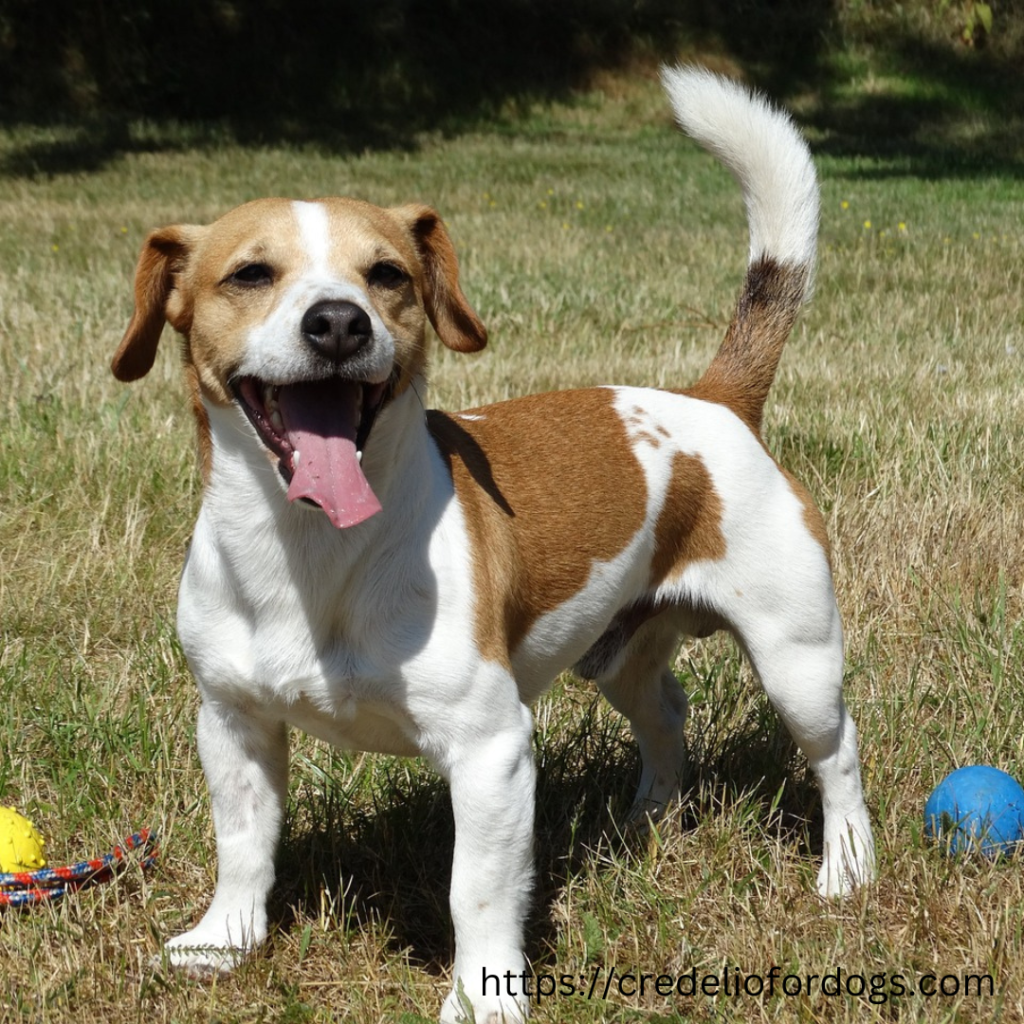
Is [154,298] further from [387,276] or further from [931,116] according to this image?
[931,116]

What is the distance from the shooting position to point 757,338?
365 cm

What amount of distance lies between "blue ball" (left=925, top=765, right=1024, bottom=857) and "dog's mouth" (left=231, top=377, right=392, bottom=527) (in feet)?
5.17

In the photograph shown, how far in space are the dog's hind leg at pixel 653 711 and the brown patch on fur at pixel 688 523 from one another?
402mm

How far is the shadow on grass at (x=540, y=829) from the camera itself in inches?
123

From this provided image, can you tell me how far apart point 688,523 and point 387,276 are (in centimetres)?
95

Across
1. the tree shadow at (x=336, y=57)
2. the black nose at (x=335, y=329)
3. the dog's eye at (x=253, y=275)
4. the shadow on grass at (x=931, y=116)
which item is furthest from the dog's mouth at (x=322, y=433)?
the tree shadow at (x=336, y=57)

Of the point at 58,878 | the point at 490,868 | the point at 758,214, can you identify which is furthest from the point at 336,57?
the point at 490,868

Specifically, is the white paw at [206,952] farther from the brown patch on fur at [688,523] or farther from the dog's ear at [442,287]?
the dog's ear at [442,287]

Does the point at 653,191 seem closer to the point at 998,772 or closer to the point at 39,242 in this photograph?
the point at 39,242

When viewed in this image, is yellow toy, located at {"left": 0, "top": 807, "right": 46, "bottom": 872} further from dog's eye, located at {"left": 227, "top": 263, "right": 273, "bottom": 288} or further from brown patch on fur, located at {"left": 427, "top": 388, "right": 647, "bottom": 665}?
dog's eye, located at {"left": 227, "top": 263, "right": 273, "bottom": 288}

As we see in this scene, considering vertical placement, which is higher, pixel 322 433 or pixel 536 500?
pixel 322 433

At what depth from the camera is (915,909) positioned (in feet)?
9.60

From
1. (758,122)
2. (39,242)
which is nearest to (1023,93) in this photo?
(39,242)

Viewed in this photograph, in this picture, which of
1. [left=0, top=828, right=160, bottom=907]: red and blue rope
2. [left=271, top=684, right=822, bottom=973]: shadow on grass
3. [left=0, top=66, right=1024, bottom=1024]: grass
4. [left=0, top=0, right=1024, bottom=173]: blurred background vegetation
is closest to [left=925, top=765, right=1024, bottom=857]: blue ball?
[left=0, top=66, right=1024, bottom=1024]: grass
